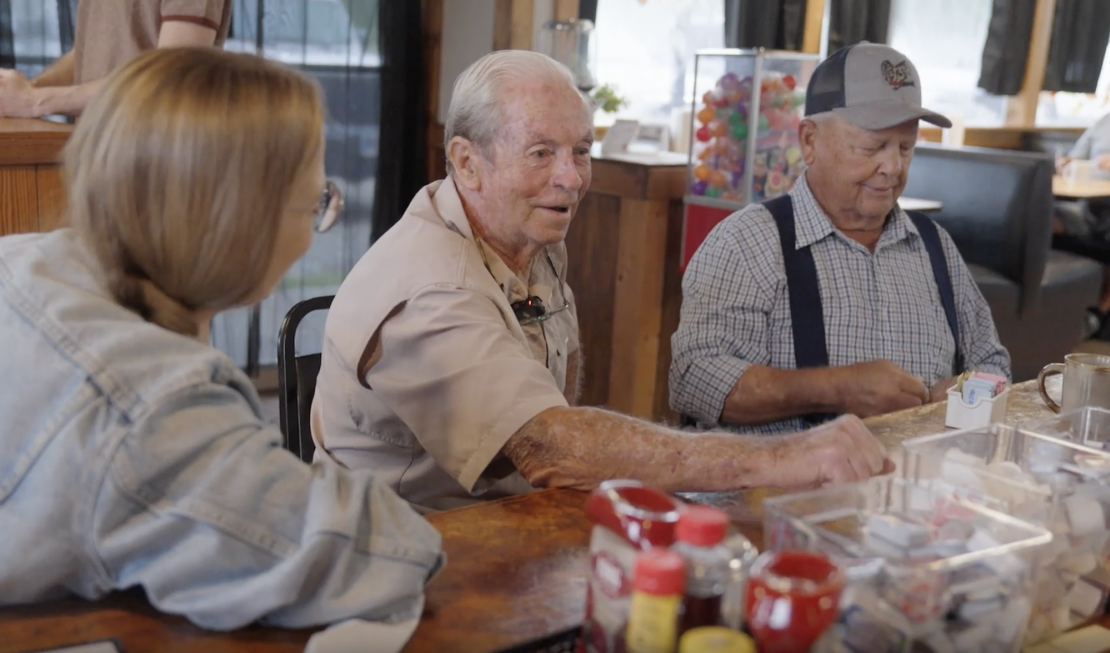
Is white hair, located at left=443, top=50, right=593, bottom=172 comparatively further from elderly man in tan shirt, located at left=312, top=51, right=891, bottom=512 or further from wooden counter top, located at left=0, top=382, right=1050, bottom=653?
wooden counter top, located at left=0, top=382, right=1050, bottom=653

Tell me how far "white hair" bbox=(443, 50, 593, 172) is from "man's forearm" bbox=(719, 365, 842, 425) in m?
0.64

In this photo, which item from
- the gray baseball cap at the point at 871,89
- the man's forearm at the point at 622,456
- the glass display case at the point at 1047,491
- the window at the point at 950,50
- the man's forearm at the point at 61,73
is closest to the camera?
the glass display case at the point at 1047,491

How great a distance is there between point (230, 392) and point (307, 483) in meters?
0.10

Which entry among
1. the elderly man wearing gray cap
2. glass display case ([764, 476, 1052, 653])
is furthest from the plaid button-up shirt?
glass display case ([764, 476, 1052, 653])

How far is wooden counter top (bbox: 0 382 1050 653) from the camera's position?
0.97 m

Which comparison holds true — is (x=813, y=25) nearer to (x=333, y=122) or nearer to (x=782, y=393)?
(x=333, y=122)

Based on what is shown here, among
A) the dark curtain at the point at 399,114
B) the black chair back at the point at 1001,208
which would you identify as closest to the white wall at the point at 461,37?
the dark curtain at the point at 399,114

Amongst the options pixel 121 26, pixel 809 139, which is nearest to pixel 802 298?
pixel 809 139

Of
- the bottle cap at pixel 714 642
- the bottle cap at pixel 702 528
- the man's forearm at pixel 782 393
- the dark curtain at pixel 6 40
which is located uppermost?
Result: the dark curtain at pixel 6 40

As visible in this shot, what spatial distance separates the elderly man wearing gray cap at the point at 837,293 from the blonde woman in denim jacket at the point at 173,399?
112 centimetres

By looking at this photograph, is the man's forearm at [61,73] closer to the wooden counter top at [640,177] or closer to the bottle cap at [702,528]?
the wooden counter top at [640,177]

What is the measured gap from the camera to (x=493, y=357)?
1.43 metres

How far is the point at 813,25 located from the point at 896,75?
3.10 metres

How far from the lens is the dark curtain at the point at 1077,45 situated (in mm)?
6730
